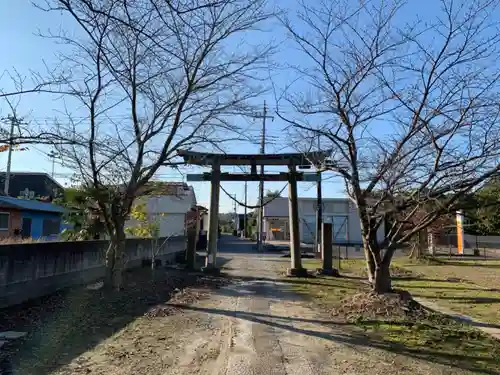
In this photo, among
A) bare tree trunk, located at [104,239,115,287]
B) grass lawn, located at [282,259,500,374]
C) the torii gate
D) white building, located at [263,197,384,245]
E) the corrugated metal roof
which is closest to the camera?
grass lawn, located at [282,259,500,374]

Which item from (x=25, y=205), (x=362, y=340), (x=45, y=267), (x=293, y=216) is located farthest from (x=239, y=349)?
(x=25, y=205)

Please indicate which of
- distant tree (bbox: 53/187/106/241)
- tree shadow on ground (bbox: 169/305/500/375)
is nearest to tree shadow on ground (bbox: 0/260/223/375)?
tree shadow on ground (bbox: 169/305/500/375)

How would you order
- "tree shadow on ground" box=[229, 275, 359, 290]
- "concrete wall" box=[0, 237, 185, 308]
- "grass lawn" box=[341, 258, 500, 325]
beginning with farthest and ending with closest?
"tree shadow on ground" box=[229, 275, 359, 290] → "grass lawn" box=[341, 258, 500, 325] → "concrete wall" box=[0, 237, 185, 308]

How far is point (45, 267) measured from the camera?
10711 millimetres

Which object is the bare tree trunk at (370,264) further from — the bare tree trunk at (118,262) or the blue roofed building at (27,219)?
the blue roofed building at (27,219)

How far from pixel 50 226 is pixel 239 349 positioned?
105 ft

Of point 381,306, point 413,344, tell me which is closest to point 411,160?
point 381,306

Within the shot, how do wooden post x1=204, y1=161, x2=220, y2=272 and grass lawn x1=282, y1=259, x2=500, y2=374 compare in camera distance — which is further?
wooden post x1=204, y1=161, x2=220, y2=272

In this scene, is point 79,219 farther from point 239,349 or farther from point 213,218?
point 239,349

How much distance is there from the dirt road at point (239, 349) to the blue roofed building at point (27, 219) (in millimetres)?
18230

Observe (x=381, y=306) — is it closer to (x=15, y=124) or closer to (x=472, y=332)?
(x=472, y=332)

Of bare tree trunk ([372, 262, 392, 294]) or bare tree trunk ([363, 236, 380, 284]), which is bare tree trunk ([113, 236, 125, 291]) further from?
bare tree trunk ([372, 262, 392, 294])

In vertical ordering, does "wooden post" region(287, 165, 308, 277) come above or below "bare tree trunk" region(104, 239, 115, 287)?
above

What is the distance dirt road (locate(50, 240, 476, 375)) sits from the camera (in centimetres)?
581
